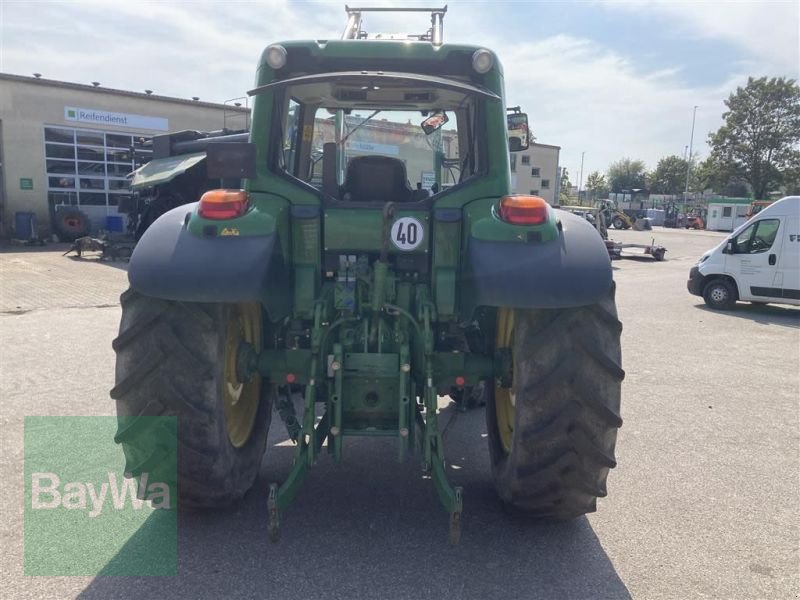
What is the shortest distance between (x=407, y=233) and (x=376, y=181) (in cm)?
81

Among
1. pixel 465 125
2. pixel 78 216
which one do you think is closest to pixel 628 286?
pixel 465 125

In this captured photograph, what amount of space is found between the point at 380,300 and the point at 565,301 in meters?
0.91

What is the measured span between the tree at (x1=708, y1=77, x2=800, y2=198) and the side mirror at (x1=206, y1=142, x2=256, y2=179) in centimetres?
6034

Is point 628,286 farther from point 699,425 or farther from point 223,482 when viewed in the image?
point 223,482

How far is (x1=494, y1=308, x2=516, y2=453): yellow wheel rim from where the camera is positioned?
3705mm

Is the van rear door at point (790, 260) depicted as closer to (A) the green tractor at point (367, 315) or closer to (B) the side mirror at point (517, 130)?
(B) the side mirror at point (517, 130)

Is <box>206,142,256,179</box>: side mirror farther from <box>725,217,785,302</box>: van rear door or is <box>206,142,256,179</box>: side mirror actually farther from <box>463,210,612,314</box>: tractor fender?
<box>725,217,785,302</box>: van rear door

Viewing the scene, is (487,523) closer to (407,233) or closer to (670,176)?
(407,233)

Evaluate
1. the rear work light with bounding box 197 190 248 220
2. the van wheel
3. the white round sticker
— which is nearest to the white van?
the van wheel

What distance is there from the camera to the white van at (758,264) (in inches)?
466

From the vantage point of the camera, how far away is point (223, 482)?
3.34 meters

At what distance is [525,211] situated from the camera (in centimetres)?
318

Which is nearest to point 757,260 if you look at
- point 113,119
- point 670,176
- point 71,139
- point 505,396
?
point 505,396

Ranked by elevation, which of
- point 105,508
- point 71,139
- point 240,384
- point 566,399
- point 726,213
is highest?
point 71,139
